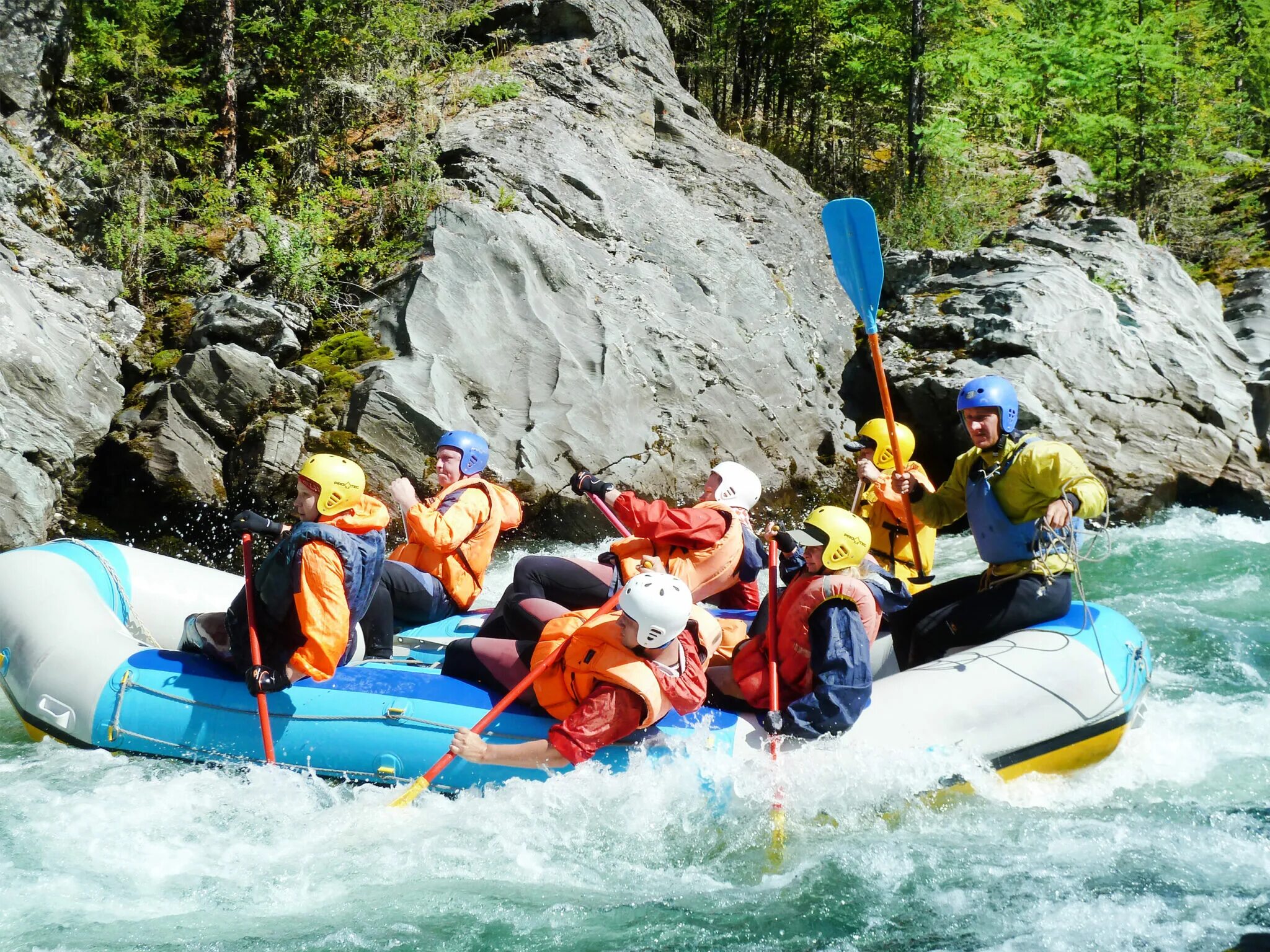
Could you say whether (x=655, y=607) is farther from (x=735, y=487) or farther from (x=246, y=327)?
(x=246, y=327)

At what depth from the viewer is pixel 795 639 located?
4.53 metres

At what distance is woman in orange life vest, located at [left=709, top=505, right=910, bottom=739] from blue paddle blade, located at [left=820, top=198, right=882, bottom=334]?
2640 millimetres

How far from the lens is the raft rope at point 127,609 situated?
5629mm

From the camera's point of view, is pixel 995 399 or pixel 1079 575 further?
pixel 995 399

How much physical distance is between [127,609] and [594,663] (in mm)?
3073

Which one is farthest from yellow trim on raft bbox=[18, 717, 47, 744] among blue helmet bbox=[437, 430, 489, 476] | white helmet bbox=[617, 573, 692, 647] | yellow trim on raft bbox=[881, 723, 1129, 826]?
yellow trim on raft bbox=[881, 723, 1129, 826]

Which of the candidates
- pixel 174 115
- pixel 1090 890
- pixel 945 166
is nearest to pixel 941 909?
pixel 1090 890

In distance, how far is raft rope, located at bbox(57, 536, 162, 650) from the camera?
5.63 metres

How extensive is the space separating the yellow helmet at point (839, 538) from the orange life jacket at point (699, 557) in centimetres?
95

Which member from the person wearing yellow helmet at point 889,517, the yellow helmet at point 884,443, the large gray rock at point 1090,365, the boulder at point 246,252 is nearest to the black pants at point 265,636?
the person wearing yellow helmet at point 889,517

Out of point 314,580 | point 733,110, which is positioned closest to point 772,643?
point 314,580

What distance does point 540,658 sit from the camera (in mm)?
4426

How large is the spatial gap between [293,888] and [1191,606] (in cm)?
698

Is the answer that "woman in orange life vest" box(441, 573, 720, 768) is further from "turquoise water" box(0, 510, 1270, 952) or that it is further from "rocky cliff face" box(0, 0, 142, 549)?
"rocky cliff face" box(0, 0, 142, 549)
